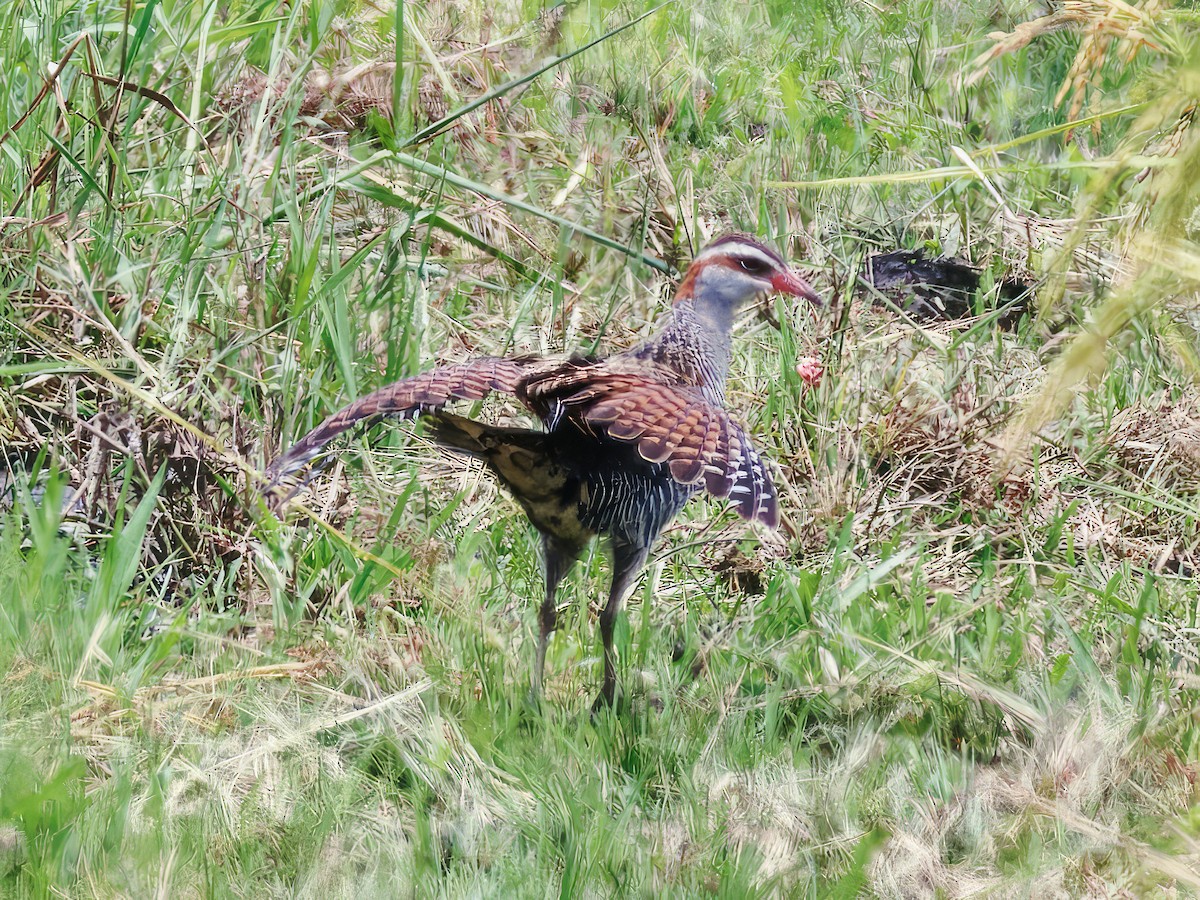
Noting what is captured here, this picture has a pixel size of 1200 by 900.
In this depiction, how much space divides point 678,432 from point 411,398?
1.99 feet

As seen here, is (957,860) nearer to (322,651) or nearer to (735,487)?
(735,487)

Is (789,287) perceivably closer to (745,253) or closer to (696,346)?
(745,253)

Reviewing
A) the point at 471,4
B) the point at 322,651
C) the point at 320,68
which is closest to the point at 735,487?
the point at 322,651

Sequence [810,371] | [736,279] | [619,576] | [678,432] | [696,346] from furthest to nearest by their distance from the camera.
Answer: [810,371], [736,279], [696,346], [619,576], [678,432]

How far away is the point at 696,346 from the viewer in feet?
13.2

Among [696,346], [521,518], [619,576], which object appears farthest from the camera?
[521,518]

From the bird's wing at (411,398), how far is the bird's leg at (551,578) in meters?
0.62

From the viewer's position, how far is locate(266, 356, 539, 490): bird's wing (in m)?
3.18

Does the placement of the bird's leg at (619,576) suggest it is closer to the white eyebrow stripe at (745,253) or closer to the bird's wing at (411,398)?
the bird's wing at (411,398)

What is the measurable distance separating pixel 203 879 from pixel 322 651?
1065mm

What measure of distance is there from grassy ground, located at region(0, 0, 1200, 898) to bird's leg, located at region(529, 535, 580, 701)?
0.33 ft

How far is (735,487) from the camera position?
3.02m

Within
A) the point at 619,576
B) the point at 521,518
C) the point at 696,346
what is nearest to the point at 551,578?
the point at 619,576

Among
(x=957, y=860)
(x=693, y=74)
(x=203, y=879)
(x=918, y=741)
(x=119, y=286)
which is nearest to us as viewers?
(x=203, y=879)
